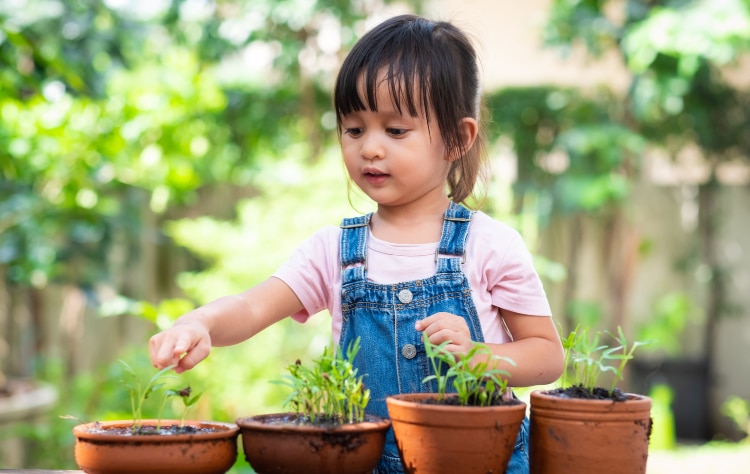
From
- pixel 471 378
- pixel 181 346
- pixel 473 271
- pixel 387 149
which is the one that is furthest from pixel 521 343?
pixel 181 346

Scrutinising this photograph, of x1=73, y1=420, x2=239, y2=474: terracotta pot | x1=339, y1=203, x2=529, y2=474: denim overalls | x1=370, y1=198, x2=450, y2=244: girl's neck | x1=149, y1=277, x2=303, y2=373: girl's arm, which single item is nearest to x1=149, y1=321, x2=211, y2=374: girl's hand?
x1=149, y1=277, x2=303, y2=373: girl's arm

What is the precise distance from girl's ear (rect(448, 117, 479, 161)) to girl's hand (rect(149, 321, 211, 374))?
56 centimetres

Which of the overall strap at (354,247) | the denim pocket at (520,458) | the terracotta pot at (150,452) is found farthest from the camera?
the overall strap at (354,247)

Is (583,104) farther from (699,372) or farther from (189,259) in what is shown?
(189,259)

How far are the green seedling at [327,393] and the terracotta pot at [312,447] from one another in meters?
0.06

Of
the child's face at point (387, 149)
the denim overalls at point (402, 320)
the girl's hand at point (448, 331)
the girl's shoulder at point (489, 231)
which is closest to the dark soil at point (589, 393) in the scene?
the girl's hand at point (448, 331)

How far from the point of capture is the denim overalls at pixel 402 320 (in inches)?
60.7

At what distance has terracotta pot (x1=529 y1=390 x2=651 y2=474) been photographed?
1215mm

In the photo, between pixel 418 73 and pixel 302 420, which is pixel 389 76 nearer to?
pixel 418 73

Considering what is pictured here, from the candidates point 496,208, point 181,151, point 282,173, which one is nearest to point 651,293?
point 496,208

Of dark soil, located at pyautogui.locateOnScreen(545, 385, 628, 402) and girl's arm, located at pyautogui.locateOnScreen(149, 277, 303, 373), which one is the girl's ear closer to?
girl's arm, located at pyautogui.locateOnScreen(149, 277, 303, 373)

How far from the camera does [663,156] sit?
7.50 meters

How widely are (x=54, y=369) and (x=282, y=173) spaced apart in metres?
2.29

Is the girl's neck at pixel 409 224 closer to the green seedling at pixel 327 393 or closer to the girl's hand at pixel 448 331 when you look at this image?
the girl's hand at pixel 448 331
